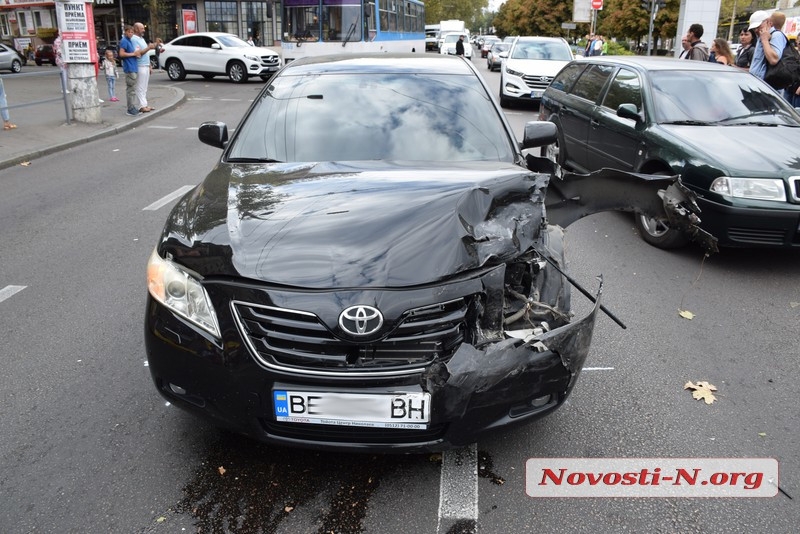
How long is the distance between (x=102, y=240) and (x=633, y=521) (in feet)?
18.5

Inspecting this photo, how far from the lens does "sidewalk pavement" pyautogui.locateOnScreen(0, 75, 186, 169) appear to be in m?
11.4

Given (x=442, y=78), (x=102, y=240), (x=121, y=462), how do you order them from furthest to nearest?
(x=102, y=240)
(x=442, y=78)
(x=121, y=462)

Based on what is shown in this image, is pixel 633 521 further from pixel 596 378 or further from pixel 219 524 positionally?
pixel 219 524

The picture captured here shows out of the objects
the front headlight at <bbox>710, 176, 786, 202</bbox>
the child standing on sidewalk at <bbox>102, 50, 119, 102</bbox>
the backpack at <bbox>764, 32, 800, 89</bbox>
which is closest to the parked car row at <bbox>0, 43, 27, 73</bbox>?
the child standing on sidewalk at <bbox>102, 50, 119, 102</bbox>

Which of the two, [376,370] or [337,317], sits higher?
[337,317]

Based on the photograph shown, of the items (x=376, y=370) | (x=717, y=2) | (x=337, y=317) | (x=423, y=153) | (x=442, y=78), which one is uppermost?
(x=717, y=2)

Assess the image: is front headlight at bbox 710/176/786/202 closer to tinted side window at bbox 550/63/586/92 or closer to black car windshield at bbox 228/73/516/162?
black car windshield at bbox 228/73/516/162

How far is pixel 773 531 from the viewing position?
8.96 ft

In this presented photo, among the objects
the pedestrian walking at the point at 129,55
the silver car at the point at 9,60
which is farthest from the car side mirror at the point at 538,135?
the silver car at the point at 9,60

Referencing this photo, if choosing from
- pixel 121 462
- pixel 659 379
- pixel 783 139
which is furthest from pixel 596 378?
pixel 783 139

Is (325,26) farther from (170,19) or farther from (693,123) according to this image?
(170,19)

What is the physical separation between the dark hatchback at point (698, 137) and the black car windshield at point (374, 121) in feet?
5.35

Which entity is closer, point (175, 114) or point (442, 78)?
point (442, 78)

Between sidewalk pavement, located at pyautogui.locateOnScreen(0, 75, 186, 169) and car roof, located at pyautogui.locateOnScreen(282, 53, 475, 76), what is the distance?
24.5 ft
